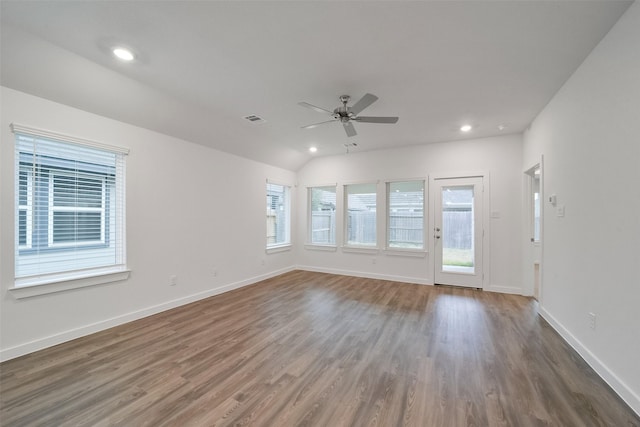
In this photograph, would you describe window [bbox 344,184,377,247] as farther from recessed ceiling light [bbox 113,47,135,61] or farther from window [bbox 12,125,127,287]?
recessed ceiling light [bbox 113,47,135,61]

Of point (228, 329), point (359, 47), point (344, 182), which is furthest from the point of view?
point (344, 182)

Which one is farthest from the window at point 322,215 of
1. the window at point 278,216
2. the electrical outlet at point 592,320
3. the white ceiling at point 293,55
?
the electrical outlet at point 592,320

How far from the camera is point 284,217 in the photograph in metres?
6.57

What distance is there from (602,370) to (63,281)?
5.20m

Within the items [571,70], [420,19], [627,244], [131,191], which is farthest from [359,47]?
[131,191]

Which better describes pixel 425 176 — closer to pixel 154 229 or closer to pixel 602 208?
pixel 602 208

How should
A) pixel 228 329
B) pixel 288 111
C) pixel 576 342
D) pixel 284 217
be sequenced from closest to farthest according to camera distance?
pixel 576 342 < pixel 228 329 < pixel 288 111 < pixel 284 217

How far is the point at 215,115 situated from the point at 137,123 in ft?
3.26

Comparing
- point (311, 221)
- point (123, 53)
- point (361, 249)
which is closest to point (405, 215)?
point (361, 249)

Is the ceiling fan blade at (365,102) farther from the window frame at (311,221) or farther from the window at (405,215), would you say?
the window frame at (311,221)

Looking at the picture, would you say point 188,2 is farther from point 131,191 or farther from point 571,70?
point 571,70

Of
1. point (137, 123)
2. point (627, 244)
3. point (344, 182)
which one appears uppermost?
point (137, 123)

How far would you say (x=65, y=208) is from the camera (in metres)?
2.87

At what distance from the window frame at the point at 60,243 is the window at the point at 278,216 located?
294 cm
